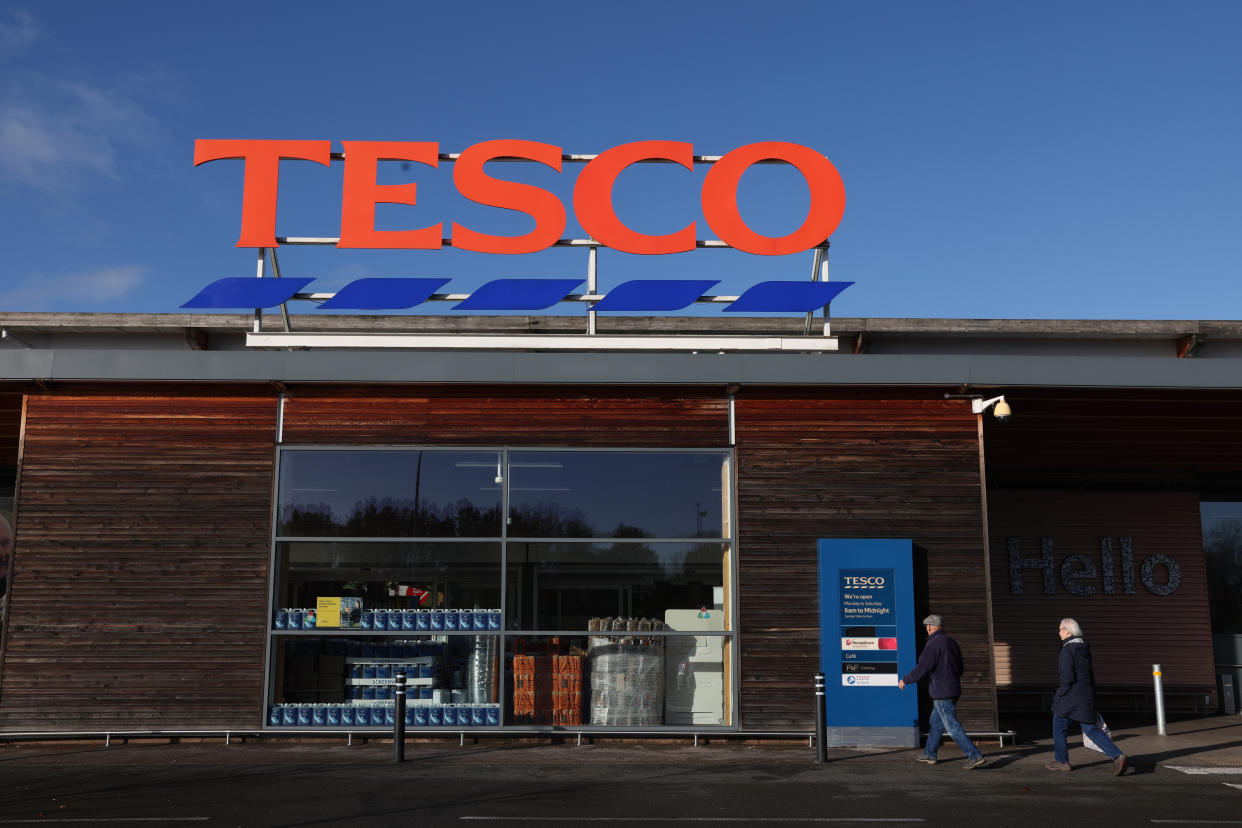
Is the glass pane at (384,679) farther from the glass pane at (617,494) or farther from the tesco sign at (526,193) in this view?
the tesco sign at (526,193)

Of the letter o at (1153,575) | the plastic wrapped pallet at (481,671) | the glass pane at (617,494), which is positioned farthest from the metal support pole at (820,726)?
the letter o at (1153,575)

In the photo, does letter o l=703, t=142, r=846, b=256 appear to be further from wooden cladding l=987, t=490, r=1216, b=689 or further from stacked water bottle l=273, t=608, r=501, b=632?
wooden cladding l=987, t=490, r=1216, b=689

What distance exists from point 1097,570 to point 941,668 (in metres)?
9.13

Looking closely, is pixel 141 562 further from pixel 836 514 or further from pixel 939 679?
pixel 939 679

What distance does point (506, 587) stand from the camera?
13.5 meters

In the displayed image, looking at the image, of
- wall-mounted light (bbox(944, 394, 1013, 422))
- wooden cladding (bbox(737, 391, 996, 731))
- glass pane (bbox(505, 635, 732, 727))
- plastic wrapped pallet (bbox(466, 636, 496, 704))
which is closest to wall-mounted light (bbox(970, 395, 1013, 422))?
wall-mounted light (bbox(944, 394, 1013, 422))

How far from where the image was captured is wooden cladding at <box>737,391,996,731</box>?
13055mm

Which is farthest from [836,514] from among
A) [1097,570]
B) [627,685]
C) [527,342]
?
[1097,570]

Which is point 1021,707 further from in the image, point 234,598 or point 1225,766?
point 234,598

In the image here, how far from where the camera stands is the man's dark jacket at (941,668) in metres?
11.6

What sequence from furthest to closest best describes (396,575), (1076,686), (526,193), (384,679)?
(526,193) → (396,575) → (384,679) → (1076,686)

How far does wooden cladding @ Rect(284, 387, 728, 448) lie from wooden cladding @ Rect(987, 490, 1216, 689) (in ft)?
27.4

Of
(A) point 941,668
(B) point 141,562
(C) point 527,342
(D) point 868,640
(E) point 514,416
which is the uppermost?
(C) point 527,342

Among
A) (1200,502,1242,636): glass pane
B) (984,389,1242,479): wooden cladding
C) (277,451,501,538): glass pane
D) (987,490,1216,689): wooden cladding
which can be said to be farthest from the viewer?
(1200,502,1242,636): glass pane
